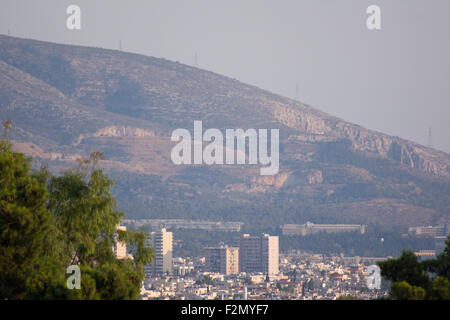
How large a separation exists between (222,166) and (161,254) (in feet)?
216

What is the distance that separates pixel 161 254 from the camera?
9681 centimetres

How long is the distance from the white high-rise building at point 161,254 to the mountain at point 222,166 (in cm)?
2620

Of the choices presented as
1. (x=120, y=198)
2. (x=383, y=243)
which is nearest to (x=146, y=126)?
(x=120, y=198)

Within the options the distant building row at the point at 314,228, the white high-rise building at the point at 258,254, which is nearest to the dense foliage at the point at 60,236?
the white high-rise building at the point at 258,254

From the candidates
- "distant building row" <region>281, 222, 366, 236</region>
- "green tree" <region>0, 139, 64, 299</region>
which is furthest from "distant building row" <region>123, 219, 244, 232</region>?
"green tree" <region>0, 139, 64, 299</region>

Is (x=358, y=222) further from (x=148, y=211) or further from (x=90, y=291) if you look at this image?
(x=90, y=291)

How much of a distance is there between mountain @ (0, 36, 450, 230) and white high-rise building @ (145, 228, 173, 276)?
85.9 feet

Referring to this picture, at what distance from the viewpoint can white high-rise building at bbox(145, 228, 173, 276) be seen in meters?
89.6

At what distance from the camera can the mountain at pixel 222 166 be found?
461 ft

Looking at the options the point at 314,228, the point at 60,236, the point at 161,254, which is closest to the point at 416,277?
the point at 60,236

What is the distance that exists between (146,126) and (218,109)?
21757 mm

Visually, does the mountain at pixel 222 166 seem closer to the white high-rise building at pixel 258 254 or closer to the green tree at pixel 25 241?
the white high-rise building at pixel 258 254

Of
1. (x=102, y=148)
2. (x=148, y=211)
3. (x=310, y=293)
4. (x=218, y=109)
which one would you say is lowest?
(x=310, y=293)

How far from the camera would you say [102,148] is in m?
156
